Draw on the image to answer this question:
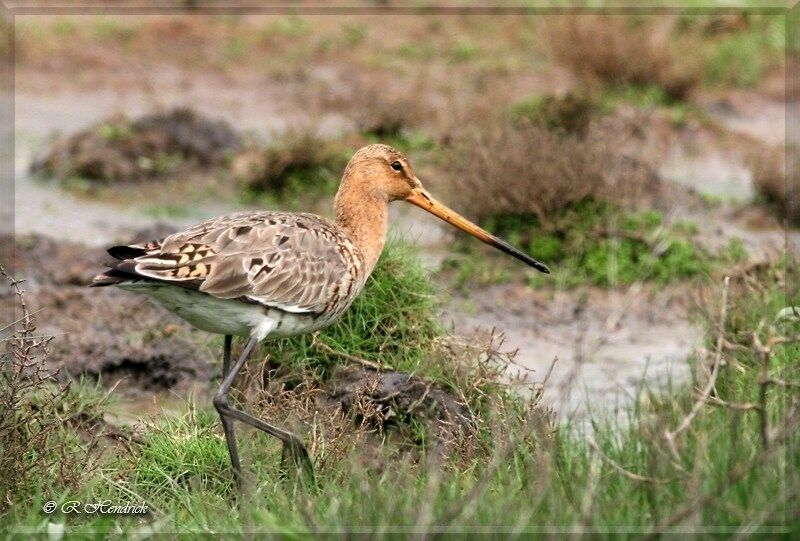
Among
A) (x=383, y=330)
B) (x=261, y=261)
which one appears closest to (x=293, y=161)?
(x=383, y=330)

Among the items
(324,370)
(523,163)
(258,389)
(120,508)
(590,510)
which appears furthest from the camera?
(523,163)

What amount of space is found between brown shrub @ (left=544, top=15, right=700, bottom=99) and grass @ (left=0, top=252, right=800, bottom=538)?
21.6ft

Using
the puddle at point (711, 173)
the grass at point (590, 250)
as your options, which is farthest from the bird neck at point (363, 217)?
the puddle at point (711, 173)

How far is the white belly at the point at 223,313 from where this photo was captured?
5.63 meters

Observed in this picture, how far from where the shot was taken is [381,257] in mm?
6898

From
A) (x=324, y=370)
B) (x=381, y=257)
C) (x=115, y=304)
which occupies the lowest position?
(x=115, y=304)

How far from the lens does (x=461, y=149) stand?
9727 mm

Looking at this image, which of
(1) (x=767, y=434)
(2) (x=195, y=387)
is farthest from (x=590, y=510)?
(2) (x=195, y=387)

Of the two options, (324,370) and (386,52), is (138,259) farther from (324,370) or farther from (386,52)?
(386,52)

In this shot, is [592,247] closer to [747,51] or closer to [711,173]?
[711,173]

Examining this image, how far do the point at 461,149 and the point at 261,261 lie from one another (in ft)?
13.5

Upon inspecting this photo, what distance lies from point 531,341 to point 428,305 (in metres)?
1.74

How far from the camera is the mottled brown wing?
5.60m

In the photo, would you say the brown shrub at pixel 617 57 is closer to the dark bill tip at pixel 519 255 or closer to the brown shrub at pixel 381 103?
the brown shrub at pixel 381 103
